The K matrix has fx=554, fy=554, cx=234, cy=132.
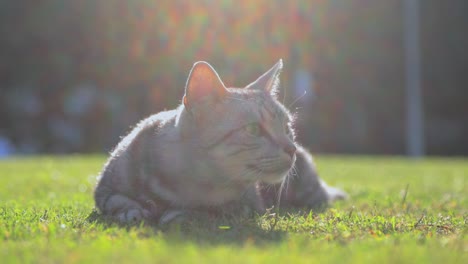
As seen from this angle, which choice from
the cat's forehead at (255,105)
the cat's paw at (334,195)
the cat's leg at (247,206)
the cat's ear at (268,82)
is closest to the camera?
the cat's forehead at (255,105)

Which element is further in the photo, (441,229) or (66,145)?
(66,145)

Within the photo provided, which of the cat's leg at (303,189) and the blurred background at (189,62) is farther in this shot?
the blurred background at (189,62)

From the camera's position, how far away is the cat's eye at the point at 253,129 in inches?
120

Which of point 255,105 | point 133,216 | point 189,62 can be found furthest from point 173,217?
point 189,62

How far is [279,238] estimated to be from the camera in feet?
8.59

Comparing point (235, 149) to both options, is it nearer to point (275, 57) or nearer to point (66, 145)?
point (275, 57)

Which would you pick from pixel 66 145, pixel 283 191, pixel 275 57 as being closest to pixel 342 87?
pixel 275 57

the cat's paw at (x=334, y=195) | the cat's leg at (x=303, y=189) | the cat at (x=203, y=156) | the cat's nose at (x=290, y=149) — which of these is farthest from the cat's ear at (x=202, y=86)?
the cat's paw at (x=334, y=195)

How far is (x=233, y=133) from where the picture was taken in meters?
3.03

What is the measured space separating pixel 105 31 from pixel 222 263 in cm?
1836

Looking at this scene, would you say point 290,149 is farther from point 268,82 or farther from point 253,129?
point 268,82

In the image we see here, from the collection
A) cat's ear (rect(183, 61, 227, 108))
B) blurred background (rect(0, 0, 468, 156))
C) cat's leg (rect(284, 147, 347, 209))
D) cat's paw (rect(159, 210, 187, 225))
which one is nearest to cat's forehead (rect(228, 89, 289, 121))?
cat's ear (rect(183, 61, 227, 108))

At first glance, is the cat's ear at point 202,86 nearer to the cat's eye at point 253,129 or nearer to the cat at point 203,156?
the cat at point 203,156

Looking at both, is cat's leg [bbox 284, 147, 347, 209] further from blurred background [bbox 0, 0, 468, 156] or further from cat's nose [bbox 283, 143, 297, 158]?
blurred background [bbox 0, 0, 468, 156]
